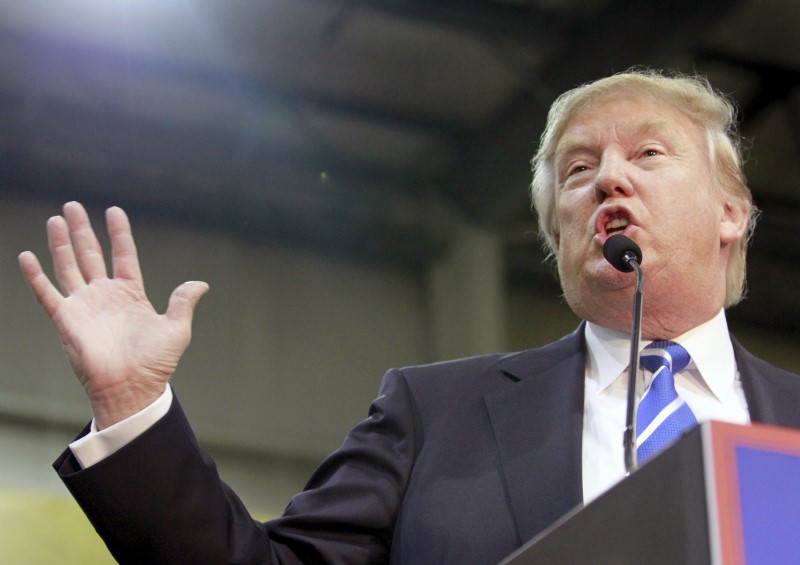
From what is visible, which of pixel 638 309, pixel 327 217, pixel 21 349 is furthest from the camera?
pixel 327 217

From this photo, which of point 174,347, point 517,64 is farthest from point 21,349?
point 174,347

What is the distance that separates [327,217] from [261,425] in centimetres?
69

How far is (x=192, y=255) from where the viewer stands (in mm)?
3512

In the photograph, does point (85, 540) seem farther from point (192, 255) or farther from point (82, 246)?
point (82, 246)

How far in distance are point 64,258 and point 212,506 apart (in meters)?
0.35

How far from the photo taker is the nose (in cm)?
189

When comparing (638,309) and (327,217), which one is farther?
(327,217)

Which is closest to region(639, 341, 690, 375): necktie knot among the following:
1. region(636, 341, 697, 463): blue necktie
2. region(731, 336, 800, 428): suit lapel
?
region(636, 341, 697, 463): blue necktie

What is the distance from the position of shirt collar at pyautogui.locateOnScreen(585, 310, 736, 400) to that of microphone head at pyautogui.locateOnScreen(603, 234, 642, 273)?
0.63 ft

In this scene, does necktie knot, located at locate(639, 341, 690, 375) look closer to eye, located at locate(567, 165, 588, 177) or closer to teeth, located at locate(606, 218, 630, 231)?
teeth, located at locate(606, 218, 630, 231)

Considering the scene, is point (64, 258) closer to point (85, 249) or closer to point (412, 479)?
point (85, 249)

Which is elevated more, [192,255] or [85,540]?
[192,255]

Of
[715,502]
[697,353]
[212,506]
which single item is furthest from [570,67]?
[715,502]

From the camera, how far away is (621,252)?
5.62ft
